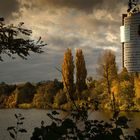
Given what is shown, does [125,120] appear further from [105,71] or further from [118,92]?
[105,71]

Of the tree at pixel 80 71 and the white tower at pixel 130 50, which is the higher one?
the white tower at pixel 130 50

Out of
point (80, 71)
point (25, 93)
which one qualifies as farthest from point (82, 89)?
point (25, 93)

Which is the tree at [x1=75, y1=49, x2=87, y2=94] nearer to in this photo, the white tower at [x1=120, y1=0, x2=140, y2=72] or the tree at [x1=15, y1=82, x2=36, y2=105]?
the tree at [x1=15, y1=82, x2=36, y2=105]

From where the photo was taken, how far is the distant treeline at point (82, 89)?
67.4m

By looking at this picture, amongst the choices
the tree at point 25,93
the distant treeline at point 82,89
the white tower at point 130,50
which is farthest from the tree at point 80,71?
the white tower at point 130,50

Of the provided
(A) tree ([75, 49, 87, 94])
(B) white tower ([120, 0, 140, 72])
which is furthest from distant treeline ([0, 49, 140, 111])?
(B) white tower ([120, 0, 140, 72])

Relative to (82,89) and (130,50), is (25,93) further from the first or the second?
(130,50)

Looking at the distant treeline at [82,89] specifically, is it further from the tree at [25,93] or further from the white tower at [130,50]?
the white tower at [130,50]

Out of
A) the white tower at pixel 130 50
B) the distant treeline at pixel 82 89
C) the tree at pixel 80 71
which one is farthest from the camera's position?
the white tower at pixel 130 50

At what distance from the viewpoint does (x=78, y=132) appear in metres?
4.98

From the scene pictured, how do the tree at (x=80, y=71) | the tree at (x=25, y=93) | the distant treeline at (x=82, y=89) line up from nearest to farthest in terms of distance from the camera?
the distant treeline at (x=82, y=89), the tree at (x=80, y=71), the tree at (x=25, y=93)

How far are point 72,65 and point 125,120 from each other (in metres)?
71.5

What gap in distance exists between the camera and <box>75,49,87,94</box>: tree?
7235cm

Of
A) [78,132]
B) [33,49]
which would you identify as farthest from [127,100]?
[78,132]
